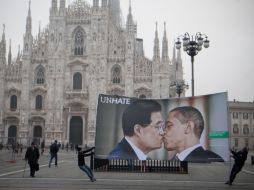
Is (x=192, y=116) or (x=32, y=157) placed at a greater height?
(x=192, y=116)

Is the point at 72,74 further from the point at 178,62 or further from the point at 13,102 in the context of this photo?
the point at 178,62

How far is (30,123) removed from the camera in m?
53.5

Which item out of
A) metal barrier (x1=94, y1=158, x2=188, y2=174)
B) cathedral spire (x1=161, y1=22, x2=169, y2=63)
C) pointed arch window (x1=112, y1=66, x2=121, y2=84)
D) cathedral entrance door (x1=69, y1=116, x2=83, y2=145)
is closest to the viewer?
metal barrier (x1=94, y1=158, x2=188, y2=174)

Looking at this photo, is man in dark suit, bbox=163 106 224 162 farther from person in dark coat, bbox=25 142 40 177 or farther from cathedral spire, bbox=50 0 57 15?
cathedral spire, bbox=50 0 57 15

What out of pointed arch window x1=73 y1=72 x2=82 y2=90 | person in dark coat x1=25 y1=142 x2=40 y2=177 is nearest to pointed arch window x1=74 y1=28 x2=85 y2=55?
pointed arch window x1=73 y1=72 x2=82 y2=90

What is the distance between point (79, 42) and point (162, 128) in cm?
4037

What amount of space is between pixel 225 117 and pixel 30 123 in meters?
42.1

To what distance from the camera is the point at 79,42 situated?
5441 centimetres

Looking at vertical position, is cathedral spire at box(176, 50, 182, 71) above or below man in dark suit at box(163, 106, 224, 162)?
above

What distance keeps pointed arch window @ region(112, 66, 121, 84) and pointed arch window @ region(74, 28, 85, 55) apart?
17.0 ft

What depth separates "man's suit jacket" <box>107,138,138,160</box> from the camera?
15.8 meters

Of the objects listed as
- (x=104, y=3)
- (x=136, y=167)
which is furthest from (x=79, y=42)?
(x=136, y=167)

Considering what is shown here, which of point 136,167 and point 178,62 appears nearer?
point 136,167

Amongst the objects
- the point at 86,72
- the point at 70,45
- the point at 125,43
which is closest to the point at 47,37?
the point at 70,45
